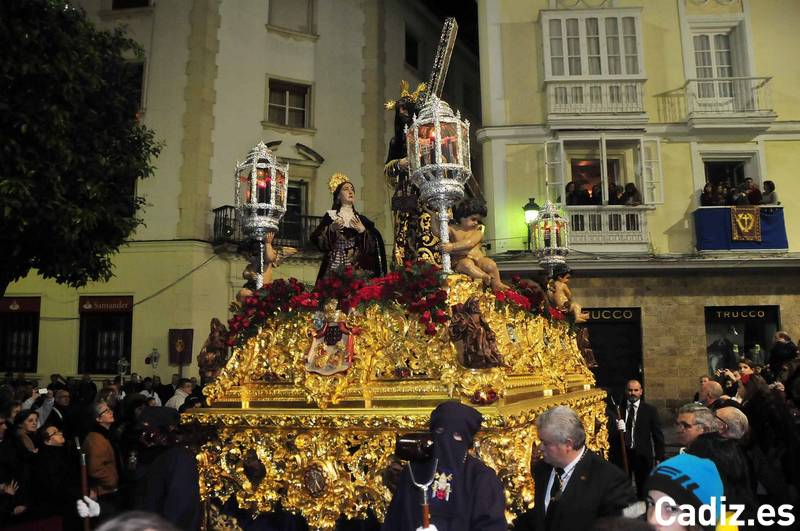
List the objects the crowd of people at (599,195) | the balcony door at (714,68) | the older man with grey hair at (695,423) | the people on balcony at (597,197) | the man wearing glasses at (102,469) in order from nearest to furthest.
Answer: the older man with grey hair at (695,423), the man wearing glasses at (102,469), the crowd of people at (599,195), the people on balcony at (597,197), the balcony door at (714,68)

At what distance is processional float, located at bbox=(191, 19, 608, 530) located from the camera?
5.34m

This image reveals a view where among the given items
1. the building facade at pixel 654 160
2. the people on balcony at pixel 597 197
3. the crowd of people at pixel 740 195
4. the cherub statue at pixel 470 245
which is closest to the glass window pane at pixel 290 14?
the building facade at pixel 654 160

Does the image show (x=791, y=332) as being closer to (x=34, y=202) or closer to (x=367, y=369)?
(x=367, y=369)

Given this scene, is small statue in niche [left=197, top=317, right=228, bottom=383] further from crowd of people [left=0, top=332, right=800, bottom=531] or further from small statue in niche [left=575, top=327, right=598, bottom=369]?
small statue in niche [left=575, top=327, right=598, bottom=369]

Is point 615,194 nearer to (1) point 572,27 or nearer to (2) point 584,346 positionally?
(1) point 572,27

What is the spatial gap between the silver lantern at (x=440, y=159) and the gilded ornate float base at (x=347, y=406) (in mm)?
824

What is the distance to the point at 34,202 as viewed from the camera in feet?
32.3

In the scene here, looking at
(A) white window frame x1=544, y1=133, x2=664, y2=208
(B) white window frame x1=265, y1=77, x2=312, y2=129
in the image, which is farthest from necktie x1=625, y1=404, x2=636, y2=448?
(B) white window frame x1=265, y1=77, x2=312, y2=129

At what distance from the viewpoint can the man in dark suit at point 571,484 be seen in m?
3.34

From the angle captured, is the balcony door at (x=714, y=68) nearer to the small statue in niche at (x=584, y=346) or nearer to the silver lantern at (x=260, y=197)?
the small statue in niche at (x=584, y=346)

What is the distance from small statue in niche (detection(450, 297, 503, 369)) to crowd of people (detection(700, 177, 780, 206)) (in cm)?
1426

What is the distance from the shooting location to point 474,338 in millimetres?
5320

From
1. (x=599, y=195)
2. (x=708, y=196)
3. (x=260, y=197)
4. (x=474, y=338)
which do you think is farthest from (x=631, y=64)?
(x=474, y=338)

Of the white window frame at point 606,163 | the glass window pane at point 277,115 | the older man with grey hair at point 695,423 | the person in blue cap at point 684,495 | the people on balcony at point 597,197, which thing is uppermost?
the glass window pane at point 277,115
